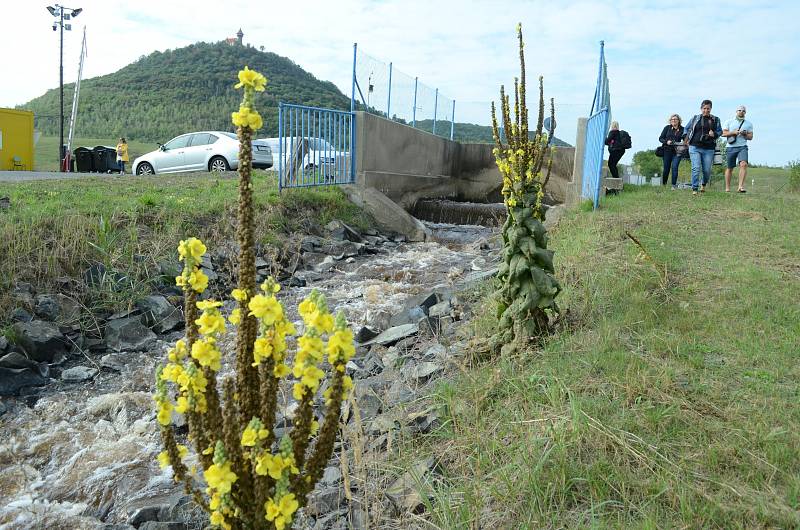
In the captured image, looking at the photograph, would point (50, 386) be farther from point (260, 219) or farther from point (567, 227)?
point (567, 227)

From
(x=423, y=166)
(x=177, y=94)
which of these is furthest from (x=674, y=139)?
(x=177, y=94)

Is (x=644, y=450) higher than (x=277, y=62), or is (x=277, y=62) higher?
(x=277, y=62)

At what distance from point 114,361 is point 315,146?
696 centimetres

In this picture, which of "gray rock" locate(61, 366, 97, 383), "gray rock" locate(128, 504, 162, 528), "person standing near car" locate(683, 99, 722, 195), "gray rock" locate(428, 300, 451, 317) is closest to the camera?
"gray rock" locate(128, 504, 162, 528)

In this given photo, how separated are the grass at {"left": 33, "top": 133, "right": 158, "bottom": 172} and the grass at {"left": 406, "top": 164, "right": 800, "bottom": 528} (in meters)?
33.0

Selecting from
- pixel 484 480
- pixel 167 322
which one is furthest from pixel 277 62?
pixel 484 480

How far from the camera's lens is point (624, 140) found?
14000mm

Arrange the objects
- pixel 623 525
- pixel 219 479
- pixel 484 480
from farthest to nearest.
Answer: pixel 484 480 < pixel 623 525 < pixel 219 479

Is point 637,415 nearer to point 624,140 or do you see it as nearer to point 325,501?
point 325,501

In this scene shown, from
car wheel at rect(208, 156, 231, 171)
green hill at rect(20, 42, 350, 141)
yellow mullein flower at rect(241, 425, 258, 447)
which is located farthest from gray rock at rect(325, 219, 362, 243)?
green hill at rect(20, 42, 350, 141)

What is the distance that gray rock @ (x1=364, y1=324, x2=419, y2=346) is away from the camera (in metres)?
5.29

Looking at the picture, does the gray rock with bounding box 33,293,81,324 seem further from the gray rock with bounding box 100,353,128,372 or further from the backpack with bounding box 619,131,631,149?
the backpack with bounding box 619,131,631,149

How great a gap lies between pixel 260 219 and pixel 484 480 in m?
7.41

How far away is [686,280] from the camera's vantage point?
17.9 ft
